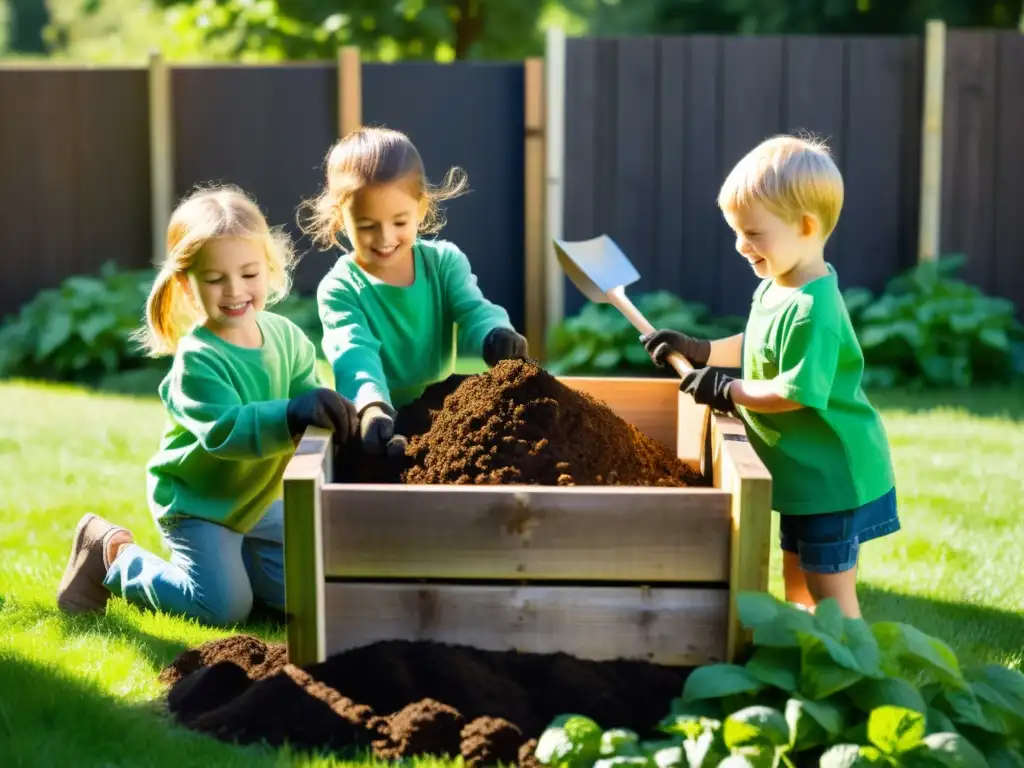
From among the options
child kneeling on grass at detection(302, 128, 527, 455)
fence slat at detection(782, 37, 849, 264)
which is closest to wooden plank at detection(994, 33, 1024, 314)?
fence slat at detection(782, 37, 849, 264)

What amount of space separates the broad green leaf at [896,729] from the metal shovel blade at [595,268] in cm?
197

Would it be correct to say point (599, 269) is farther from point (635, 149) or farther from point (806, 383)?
point (635, 149)

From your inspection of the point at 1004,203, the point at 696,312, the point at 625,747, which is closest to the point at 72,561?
the point at 625,747

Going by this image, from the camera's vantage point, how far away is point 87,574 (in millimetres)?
3510

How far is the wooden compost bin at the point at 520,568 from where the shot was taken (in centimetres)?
245

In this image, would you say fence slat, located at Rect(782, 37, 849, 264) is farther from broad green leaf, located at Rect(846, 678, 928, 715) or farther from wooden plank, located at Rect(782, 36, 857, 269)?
broad green leaf, located at Rect(846, 678, 928, 715)

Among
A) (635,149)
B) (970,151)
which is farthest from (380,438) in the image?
(970,151)

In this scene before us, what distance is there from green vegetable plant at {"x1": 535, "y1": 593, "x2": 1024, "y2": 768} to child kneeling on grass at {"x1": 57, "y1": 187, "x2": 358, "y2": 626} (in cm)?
115

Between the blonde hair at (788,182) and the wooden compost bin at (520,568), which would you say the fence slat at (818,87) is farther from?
the wooden compost bin at (520,568)

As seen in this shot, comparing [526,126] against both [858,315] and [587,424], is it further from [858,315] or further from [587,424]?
[587,424]

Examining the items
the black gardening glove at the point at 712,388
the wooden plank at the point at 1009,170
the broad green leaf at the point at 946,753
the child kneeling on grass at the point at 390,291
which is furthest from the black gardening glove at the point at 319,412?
the wooden plank at the point at 1009,170

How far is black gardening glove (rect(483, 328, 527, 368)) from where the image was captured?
3.45 m

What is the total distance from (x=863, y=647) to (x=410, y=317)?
1710 mm

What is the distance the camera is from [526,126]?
888cm
